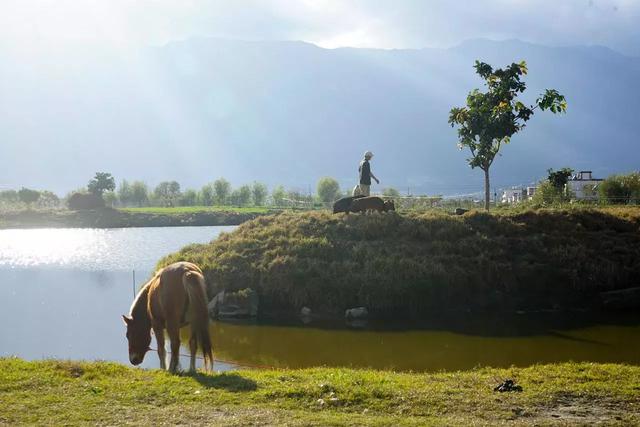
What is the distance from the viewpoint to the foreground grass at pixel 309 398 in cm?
838

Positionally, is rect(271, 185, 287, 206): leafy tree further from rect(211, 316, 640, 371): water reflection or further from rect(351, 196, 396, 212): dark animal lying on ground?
rect(211, 316, 640, 371): water reflection

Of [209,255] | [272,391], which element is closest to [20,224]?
[209,255]

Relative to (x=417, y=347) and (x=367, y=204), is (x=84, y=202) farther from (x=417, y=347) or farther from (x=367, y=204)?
(x=417, y=347)

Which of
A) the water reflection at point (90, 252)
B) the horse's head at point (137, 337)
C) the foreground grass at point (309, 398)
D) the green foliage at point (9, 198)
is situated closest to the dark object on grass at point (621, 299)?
the foreground grass at point (309, 398)

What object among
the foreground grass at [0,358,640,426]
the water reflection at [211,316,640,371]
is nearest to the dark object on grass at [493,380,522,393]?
the foreground grass at [0,358,640,426]

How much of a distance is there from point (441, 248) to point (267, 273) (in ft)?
25.1

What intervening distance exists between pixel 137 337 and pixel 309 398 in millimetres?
5134

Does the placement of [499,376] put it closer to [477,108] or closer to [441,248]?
[441,248]

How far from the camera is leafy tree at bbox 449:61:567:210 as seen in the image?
116 feet

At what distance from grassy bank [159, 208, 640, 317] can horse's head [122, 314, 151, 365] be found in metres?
12.9

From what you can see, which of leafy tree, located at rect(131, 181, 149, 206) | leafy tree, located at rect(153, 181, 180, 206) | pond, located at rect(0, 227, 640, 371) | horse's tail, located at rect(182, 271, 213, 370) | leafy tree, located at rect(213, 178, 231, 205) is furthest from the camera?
leafy tree, located at rect(131, 181, 149, 206)

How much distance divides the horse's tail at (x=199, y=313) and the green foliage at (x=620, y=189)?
3890cm

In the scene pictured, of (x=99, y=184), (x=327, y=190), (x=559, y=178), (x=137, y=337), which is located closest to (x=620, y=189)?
(x=559, y=178)

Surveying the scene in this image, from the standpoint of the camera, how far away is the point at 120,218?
10350cm
